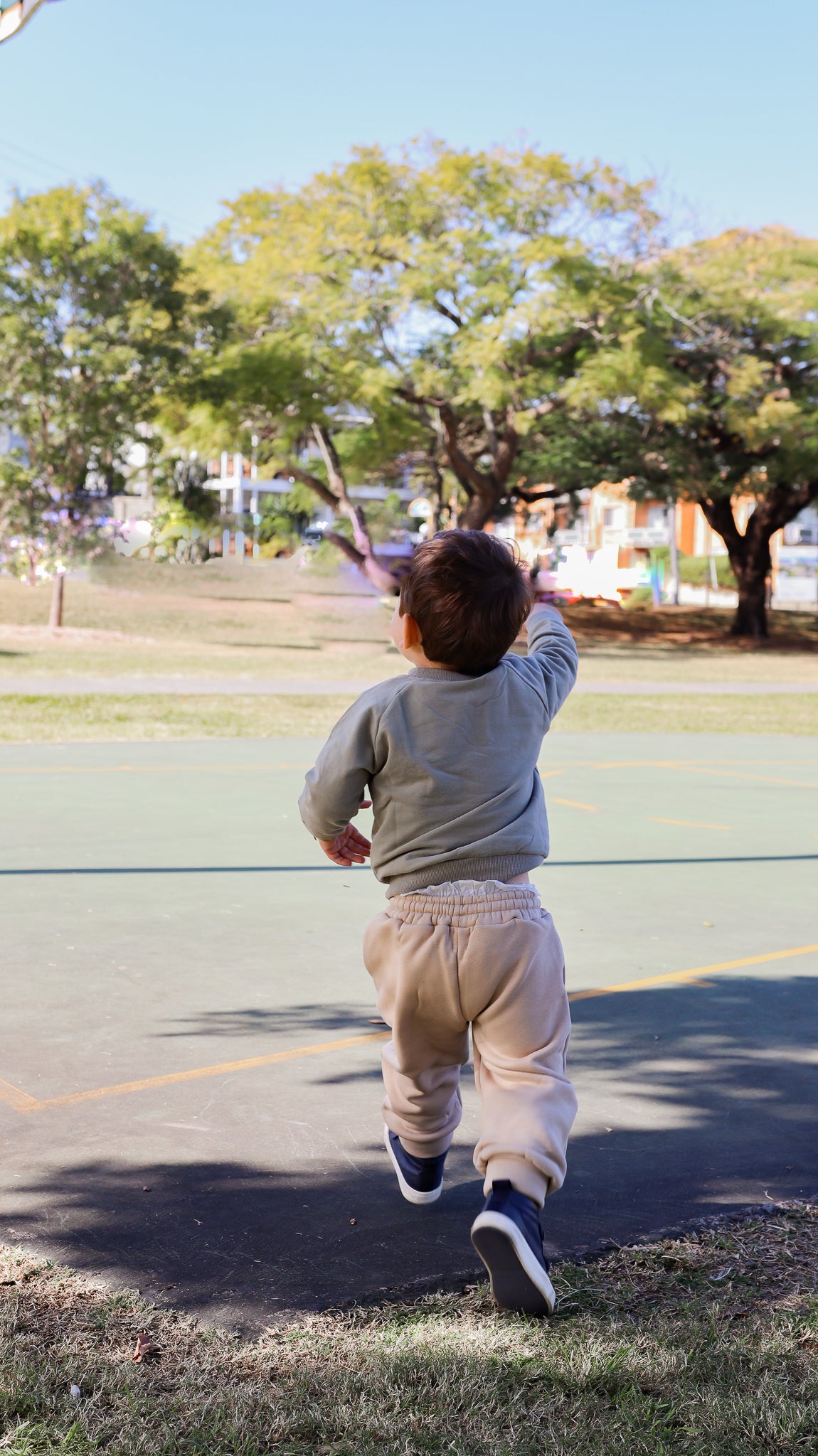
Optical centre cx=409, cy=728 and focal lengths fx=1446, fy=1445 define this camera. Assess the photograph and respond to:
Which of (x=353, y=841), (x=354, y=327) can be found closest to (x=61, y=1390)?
(x=353, y=841)

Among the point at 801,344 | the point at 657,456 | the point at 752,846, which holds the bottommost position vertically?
the point at 752,846

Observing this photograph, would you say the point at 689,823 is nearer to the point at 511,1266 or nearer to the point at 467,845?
the point at 467,845

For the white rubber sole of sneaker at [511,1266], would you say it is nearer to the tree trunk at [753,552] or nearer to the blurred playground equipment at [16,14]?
the blurred playground equipment at [16,14]

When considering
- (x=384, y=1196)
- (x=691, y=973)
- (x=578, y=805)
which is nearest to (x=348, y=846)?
(x=384, y=1196)

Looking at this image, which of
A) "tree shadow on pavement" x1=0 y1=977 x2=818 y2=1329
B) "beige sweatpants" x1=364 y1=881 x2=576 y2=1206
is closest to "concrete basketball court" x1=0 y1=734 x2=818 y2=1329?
"tree shadow on pavement" x1=0 y1=977 x2=818 y2=1329

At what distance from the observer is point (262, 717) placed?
17422 mm

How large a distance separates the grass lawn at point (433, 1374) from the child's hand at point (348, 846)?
3.24ft

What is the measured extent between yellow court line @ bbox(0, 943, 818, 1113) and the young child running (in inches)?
54.3

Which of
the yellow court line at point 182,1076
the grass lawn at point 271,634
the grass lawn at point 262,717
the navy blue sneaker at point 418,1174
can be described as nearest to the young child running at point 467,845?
the navy blue sneaker at point 418,1174

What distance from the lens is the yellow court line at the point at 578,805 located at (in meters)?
10.6

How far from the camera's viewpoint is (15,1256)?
3.13 meters

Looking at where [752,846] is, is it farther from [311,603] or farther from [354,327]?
[311,603]

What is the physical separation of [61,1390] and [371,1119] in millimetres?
1673

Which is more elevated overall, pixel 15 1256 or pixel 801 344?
pixel 801 344
